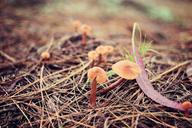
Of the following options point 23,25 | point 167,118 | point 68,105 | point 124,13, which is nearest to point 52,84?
point 68,105

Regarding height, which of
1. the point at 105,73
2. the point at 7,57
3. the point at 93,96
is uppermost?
the point at 105,73

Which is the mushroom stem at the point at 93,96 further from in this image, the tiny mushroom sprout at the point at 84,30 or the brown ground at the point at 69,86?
the tiny mushroom sprout at the point at 84,30

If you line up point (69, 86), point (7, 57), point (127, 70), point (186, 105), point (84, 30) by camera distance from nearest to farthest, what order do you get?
point (186, 105), point (127, 70), point (69, 86), point (84, 30), point (7, 57)

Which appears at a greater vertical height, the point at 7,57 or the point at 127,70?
the point at 127,70

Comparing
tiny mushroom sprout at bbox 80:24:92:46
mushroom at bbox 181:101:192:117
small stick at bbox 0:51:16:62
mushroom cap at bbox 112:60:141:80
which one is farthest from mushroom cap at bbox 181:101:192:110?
small stick at bbox 0:51:16:62

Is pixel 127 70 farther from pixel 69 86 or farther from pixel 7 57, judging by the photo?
pixel 7 57

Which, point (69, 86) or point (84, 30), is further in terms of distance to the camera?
point (84, 30)

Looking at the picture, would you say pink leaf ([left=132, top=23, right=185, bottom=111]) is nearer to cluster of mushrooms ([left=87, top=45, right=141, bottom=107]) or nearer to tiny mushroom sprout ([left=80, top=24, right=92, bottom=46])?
cluster of mushrooms ([left=87, top=45, right=141, bottom=107])

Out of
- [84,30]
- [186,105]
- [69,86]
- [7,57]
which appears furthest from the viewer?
[7,57]

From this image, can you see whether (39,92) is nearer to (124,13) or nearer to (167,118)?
(167,118)

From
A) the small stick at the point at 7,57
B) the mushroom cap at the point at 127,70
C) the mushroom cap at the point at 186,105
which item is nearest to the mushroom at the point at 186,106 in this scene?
the mushroom cap at the point at 186,105

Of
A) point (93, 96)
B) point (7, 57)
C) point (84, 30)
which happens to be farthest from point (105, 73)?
point (7, 57)

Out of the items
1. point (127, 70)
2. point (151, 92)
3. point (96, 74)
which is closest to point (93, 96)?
point (96, 74)
